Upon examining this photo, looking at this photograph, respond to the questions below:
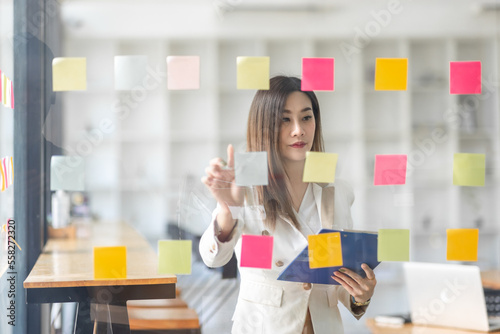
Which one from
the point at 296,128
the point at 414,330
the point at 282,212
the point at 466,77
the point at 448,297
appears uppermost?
the point at 466,77

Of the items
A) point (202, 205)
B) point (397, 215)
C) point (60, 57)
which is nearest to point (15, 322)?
point (202, 205)

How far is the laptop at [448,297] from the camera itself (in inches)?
67.5

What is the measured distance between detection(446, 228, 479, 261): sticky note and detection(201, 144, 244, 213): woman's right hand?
610 millimetres

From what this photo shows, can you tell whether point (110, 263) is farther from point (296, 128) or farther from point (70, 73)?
point (296, 128)

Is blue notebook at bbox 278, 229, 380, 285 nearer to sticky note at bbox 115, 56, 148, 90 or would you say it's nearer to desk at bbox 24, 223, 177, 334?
desk at bbox 24, 223, 177, 334

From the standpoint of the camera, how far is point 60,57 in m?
1.47

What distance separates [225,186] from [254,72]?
0.31 meters

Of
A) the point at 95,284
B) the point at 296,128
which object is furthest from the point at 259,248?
the point at 95,284

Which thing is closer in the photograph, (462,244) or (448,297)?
(462,244)

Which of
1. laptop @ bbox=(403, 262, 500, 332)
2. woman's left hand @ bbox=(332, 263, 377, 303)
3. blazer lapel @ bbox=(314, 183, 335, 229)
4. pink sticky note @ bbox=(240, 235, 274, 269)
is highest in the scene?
blazer lapel @ bbox=(314, 183, 335, 229)

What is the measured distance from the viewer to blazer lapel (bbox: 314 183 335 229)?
1454 millimetres

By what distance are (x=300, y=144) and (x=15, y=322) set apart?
1005 millimetres

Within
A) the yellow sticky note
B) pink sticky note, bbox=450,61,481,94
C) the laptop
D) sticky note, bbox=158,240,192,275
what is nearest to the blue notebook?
sticky note, bbox=158,240,192,275

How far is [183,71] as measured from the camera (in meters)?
1.44
